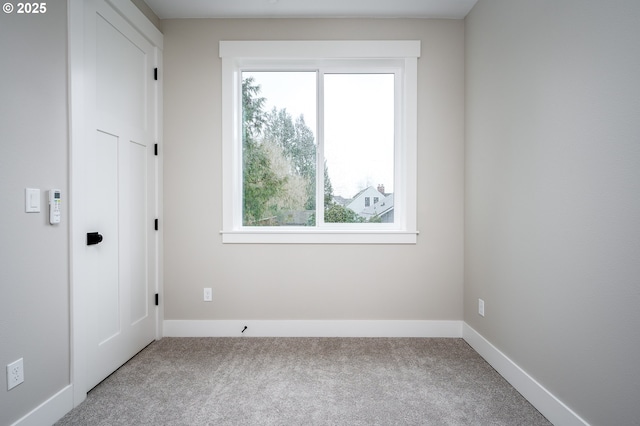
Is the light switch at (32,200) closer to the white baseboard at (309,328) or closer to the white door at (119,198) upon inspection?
the white door at (119,198)

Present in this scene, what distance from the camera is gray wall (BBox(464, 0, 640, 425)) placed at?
1419 millimetres

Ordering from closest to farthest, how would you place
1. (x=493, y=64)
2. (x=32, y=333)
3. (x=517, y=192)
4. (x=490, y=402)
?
(x=32, y=333) → (x=490, y=402) → (x=517, y=192) → (x=493, y=64)

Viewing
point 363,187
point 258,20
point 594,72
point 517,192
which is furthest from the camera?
point 363,187

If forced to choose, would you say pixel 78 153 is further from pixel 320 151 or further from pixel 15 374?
pixel 320 151

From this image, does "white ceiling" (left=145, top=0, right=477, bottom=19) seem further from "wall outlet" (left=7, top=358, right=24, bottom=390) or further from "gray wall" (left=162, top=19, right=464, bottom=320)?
"wall outlet" (left=7, top=358, right=24, bottom=390)

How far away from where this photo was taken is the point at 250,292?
3.03 m

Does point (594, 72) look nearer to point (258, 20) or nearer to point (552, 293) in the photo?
point (552, 293)

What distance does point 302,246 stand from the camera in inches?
120

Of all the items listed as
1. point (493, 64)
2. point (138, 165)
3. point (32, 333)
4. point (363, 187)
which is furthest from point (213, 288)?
point (493, 64)

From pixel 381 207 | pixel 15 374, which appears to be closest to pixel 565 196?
pixel 381 207

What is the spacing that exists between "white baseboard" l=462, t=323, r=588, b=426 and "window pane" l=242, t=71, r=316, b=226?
5.97 ft

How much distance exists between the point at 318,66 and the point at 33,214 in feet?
7.94

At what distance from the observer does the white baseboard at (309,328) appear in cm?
301

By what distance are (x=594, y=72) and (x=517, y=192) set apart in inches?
31.6
